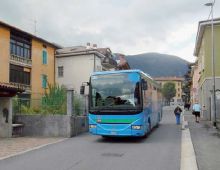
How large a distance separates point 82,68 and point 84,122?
103ft

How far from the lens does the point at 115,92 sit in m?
16.3

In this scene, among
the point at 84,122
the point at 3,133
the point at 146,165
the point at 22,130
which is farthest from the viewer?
the point at 84,122

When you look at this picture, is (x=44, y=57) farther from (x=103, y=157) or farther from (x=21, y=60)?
(x=103, y=157)

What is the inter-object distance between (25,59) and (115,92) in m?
28.2

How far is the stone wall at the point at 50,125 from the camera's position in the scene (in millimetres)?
19359

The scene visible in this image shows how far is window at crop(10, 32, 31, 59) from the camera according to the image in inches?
1586

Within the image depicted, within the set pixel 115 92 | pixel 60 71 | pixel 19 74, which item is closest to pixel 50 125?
pixel 115 92

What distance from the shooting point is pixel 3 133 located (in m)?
19.0

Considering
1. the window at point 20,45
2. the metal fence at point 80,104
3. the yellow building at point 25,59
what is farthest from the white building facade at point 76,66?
the metal fence at point 80,104

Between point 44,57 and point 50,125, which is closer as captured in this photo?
point 50,125

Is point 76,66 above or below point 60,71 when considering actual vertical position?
above

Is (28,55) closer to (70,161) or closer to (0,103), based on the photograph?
(0,103)

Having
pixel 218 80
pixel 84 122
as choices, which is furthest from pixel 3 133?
pixel 218 80

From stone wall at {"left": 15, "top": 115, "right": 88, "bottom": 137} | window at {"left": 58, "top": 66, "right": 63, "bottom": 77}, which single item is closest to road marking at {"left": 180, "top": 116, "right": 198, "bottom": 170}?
stone wall at {"left": 15, "top": 115, "right": 88, "bottom": 137}
